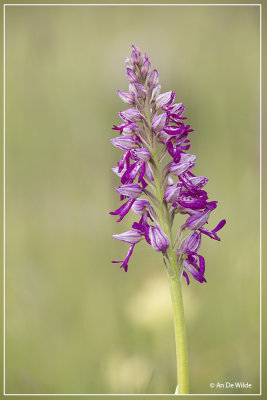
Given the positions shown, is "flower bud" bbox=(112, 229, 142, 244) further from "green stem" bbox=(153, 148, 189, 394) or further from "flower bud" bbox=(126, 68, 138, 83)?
"flower bud" bbox=(126, 68, 138, 83)

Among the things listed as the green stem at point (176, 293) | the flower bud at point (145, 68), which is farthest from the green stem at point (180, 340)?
the flower bud at point (145, 68)

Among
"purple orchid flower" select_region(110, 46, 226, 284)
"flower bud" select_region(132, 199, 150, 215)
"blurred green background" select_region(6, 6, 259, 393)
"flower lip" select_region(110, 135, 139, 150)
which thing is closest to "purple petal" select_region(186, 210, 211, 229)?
"purple orchid flower" select_region(110, 46, 226, 284)

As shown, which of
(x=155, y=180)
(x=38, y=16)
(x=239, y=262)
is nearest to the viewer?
(x=155, y=180)

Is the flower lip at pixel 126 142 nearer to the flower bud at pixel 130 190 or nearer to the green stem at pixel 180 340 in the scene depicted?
the flower bud at pixel 130 190

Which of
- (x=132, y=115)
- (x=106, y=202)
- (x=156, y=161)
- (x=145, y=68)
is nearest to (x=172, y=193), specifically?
(x=156, y=161)

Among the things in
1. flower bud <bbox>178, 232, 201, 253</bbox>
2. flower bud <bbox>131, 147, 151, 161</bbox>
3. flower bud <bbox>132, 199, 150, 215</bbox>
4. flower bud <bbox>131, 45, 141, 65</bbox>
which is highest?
flower bud <bbox>131, 45, 141, 65</bbox>

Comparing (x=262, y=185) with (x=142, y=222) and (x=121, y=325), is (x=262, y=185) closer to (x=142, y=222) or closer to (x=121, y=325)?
(x=121, y=325)

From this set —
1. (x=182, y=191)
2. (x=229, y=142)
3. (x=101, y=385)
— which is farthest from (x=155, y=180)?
(x=229, y=142)
